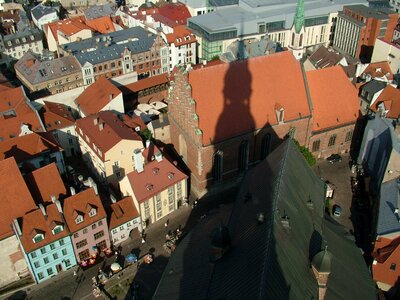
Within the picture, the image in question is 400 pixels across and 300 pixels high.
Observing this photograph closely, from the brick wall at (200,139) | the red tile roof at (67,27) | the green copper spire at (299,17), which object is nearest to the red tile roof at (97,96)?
the brick wall at (200,139)

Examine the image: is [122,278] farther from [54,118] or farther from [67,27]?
[67,27]

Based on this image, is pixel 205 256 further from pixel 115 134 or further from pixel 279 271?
pixel 115 134

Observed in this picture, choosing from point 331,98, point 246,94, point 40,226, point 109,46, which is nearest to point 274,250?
point 40,226

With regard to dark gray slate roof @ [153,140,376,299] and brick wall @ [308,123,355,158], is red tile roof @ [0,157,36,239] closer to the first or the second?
dark gray slate roof @ [153,140,376,299]

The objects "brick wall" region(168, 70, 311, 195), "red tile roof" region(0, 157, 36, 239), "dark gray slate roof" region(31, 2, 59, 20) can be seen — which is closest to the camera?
"red tile roof" region(0, 157, 36, 239)

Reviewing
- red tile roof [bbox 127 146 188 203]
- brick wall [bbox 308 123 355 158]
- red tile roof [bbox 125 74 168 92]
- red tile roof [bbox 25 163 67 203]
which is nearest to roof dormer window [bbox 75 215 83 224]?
red tile roof [bbox 25 163 67 203]

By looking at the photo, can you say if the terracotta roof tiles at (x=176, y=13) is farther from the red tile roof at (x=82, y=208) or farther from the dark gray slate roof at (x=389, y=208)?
the dark gray slate roof at (x=389, y=208)

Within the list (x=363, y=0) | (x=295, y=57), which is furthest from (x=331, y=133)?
(x=363, y=0)
